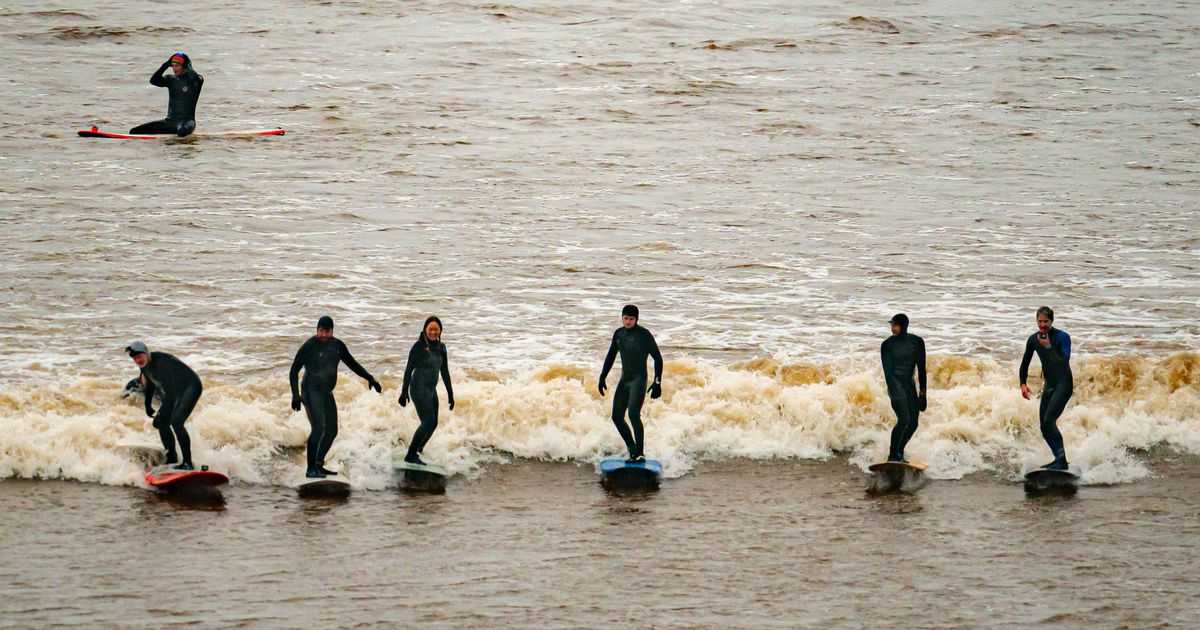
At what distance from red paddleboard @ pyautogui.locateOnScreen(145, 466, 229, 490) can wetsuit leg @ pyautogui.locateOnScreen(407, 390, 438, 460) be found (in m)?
1.87

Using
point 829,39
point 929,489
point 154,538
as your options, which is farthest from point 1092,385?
point 829,39

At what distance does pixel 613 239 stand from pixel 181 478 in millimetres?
13506

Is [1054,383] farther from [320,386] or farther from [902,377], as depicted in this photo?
[320,386]

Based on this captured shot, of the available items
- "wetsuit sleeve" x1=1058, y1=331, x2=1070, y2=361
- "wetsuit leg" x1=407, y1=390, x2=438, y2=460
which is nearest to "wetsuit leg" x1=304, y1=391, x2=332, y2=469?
"wetsuit leg" x1=407, y1=390, x2=438, y2=460

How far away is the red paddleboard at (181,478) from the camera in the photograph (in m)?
13.6

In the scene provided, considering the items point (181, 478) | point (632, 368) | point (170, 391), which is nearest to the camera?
point (181, 478)

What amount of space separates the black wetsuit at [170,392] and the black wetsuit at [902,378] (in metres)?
7.01

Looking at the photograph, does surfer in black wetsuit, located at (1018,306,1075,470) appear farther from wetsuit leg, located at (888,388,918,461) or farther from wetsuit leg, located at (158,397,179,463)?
wetsuit leg, located at (158,397,179,463)

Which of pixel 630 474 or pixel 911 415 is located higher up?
pixel 911 415

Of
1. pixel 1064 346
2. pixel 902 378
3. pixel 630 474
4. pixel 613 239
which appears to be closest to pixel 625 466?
pixel 630 474

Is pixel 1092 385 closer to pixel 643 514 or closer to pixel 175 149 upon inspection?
pixel 643 514

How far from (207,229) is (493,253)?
17.3ft

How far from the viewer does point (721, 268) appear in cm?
2428

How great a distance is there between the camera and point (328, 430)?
46.9 feet
